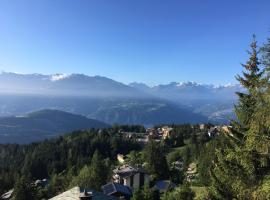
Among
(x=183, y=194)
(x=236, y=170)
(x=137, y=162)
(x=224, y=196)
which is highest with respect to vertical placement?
(x=236, y=170)

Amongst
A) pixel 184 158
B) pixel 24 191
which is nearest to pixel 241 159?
pixel 24 191

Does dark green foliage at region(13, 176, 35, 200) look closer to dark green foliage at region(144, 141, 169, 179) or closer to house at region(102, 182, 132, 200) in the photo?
house at region(102, 182, 132, 200)

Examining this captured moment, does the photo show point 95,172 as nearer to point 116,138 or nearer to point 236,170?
point 236,170

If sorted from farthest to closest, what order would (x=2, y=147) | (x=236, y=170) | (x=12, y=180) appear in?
(x=2, y=147) < (x=12, y=180) < (x=236, y=170)

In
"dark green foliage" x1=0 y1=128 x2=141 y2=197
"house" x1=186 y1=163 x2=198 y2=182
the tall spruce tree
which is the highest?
the tall spruce tree

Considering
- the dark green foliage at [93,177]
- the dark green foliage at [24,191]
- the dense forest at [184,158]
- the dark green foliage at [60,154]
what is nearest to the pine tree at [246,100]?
the dense forest at [184,158]

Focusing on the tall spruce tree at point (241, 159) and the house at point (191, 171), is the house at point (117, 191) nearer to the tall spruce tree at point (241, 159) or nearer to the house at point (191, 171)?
the house at point (191, 171)

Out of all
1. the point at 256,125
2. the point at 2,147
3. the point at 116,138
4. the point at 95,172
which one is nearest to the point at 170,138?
the point at 116,138

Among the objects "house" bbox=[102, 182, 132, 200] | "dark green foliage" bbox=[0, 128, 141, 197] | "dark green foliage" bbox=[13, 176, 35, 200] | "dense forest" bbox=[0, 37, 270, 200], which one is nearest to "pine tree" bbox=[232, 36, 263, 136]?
"dense forest" bbox=[0, 37, 270, 200]
